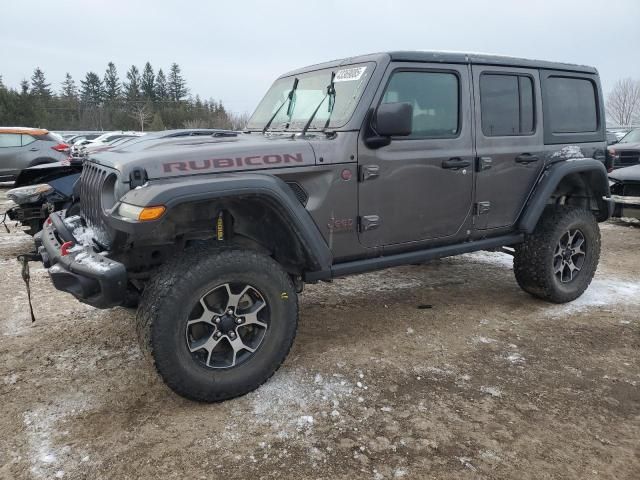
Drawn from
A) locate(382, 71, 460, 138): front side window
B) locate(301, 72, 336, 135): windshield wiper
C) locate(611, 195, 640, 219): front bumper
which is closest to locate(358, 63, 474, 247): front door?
locate(382, 71, 460, 138): front side window

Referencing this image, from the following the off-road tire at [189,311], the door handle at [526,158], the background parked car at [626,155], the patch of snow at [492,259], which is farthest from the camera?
the background parked car at [626,155]

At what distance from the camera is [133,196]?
2623 millimetres

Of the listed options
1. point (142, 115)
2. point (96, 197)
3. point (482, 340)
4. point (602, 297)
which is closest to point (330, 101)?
point (96, 197)

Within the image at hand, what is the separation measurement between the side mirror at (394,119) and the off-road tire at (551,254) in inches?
76.8

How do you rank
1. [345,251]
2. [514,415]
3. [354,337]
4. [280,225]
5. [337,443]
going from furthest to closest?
[354,337] → [345,251] → [280,225] → [514,415] → [337,443]

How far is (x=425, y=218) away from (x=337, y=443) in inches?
68.7

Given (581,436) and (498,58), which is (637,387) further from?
(498,58)

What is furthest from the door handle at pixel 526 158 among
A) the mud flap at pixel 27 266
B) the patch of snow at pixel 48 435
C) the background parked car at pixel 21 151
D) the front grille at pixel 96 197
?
the background parked car at pixel 21 151

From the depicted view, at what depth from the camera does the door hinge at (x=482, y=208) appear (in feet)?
12.9

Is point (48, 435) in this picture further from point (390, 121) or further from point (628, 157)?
point (628, 157)

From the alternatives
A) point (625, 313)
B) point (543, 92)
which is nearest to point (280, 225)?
point (543, 92)

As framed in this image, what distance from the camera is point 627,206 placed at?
25.2 ft

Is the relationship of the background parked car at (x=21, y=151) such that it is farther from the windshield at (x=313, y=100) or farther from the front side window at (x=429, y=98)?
the front side window at (x=429, y=98)

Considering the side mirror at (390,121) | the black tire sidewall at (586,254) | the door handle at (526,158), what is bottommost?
the black tire sidewall at (586,254)
